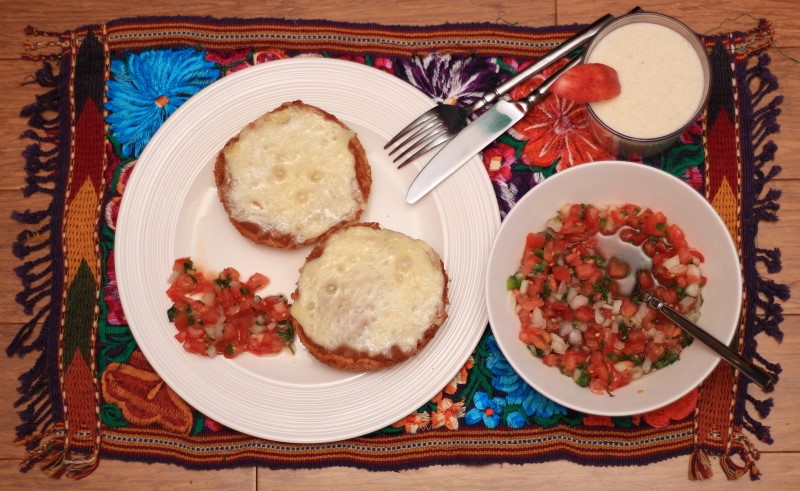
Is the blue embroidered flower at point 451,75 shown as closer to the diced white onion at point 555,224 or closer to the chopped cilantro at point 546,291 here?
the diced white onion at point 555,224

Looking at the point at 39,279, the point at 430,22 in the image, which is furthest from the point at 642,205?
the point at 39,279

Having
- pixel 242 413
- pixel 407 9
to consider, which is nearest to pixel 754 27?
pixel 407 9

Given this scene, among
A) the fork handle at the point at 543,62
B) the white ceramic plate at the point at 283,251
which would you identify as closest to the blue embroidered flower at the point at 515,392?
the white ceramic plate at the point at 283,251

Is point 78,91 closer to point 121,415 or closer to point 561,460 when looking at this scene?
point 121,415

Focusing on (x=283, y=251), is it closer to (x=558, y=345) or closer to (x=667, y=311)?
(x=558, y=345)

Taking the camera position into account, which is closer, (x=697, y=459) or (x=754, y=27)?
(x=697, y=459)
